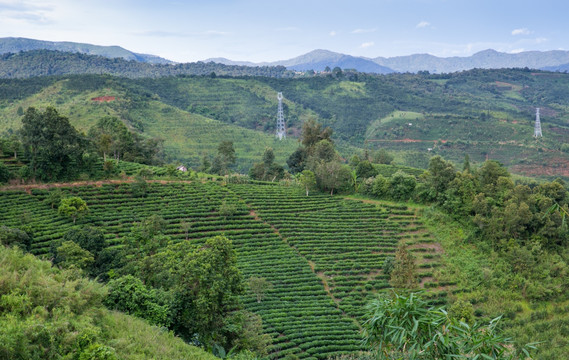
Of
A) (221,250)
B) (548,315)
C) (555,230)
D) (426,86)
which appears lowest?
(548,315)

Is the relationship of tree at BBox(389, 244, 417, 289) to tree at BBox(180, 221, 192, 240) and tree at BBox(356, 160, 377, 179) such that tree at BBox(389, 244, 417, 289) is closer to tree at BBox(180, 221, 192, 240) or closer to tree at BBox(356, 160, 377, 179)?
tree at BBox(180, 221, 192, 240)

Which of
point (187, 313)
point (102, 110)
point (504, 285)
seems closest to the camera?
point (187, 313)

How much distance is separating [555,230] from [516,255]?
504 cm

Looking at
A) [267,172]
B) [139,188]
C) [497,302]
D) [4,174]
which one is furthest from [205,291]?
[267,172]

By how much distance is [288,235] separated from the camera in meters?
37.0

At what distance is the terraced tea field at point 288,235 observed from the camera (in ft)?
83.5

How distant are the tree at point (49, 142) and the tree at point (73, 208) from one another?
7.05 meters

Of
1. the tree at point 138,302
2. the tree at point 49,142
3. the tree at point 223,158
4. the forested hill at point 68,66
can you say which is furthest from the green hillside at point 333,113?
the tree at point 138,302

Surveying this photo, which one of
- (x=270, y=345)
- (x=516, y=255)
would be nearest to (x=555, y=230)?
(x=516, y=255)

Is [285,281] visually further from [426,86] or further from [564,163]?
A: [426,86]

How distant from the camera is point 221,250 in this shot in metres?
18.6

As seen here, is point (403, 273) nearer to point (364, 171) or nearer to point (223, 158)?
point (364, 171)

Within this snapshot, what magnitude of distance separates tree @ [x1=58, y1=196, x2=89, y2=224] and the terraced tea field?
2.48 feet

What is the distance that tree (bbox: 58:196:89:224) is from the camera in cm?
3198
